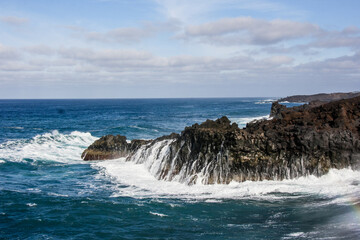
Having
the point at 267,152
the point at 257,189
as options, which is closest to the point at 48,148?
the point at 267,152

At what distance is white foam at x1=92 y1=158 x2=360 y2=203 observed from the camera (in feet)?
53.6

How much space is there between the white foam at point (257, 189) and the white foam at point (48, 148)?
13.0 metres

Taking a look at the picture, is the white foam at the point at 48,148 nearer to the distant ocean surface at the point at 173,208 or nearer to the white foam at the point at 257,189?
the distant ocean surface at the point at 173,208

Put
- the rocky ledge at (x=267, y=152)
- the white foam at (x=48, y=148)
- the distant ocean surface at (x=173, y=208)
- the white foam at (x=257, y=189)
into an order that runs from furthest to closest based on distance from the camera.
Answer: the white foam at (x=48, y=148), the rocky ledge at (x=267, y=152), the white foam at (x=257, y=189), the distant ocean surface at (x=173, y=208)

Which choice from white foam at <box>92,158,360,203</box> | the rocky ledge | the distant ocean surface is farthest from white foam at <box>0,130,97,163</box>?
the rocky ledge

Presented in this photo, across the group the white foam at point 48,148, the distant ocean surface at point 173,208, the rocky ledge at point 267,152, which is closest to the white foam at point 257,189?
the distant ocean surface at point 173,208

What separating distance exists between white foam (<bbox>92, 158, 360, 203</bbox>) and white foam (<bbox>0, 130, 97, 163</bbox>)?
13021mm

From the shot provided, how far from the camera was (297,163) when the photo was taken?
1889 centimetres

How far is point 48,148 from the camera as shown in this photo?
36156mm

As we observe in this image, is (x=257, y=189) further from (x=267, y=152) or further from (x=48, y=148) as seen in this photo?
(x=48, y=148)

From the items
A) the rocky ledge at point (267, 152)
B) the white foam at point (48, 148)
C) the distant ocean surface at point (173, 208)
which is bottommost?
the distant ocean surface at point (173, 208)

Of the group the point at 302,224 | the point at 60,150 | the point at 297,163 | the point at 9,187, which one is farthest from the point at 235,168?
the point at 60,150

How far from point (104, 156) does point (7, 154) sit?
9.79m

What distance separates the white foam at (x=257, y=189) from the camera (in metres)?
16.3
